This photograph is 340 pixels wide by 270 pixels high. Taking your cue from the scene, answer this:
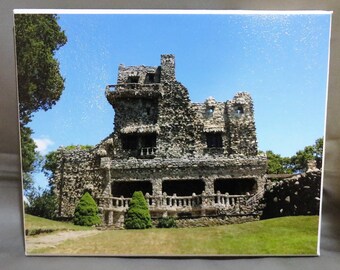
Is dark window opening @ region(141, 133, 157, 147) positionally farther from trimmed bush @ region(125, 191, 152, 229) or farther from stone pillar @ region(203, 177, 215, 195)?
stone pillar @ region(203, 177, 215, 195)

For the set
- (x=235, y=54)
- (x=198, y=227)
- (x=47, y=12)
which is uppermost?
(x=47, y=12)

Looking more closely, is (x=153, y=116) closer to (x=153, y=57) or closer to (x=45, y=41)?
(x=153, y=57)

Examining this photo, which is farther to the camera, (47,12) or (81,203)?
(81,203)

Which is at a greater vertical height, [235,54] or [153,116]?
[235,54]

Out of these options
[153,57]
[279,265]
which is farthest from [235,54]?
[279,265]

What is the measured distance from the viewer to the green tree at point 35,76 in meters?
4.87

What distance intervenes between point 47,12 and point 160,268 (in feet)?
7.56

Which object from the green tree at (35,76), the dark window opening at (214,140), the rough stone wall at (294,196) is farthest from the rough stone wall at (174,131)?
the green tree at (35,76)

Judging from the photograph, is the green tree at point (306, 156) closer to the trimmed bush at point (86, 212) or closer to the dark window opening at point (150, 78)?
the dark window opening at point (150, 78)

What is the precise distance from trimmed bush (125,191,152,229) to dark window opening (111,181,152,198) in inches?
1.7

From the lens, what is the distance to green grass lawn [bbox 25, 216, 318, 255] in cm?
505

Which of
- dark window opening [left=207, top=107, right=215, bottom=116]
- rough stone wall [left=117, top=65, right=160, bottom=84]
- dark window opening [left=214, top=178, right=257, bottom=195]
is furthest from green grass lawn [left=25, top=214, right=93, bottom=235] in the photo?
dark window opening [left=207, top=107, right=215, bottom=116]

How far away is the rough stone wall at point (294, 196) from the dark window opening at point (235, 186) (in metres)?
0.14

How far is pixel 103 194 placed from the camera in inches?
205
